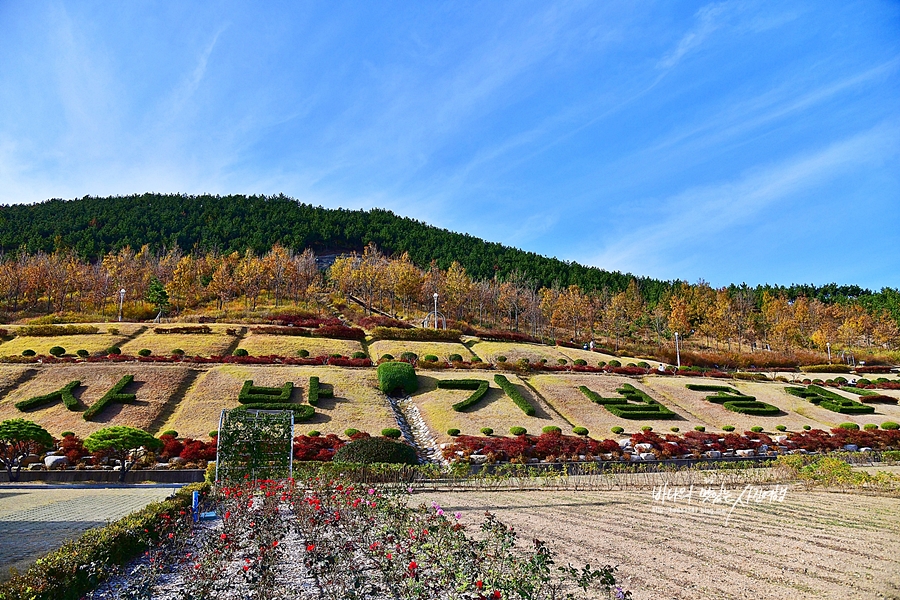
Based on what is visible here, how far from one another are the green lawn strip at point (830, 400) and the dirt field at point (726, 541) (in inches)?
936

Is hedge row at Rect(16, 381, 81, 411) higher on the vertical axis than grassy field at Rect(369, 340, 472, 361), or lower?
lower

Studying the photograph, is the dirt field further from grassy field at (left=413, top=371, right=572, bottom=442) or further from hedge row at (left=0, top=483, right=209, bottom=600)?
grassy field at (left=413, top=371, right=572, bottom=442)

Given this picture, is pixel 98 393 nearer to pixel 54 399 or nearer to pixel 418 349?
pixel 54 399

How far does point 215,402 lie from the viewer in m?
26.8

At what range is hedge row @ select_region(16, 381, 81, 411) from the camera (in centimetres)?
2508

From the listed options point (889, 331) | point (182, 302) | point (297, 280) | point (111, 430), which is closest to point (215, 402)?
point (111, 430)

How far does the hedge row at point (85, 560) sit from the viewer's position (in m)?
5.64

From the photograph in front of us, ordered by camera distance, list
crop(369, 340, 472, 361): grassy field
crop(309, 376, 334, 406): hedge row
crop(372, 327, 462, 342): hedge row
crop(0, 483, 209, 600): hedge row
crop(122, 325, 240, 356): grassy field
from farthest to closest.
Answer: crop(372, 327, 462, 342): hedge row
crop(369, 340, 472, 361): grassy field
crop(122, 325, 240, 356): grassy field
crop(309, 376, 334, 406): hedge row
crop(0, 483, 209, 600): hedge row

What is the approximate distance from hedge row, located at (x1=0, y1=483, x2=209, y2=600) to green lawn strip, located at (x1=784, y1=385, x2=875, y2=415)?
3795 cm

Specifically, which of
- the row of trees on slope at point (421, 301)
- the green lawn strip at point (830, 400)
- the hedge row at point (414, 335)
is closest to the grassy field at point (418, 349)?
the hedge row at point (414, 335)

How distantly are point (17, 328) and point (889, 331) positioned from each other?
9066 centimetres

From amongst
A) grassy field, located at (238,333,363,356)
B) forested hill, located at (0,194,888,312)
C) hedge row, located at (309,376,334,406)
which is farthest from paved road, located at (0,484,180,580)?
forested hill, located at (0,194,888,312)

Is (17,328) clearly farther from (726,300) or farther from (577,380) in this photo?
(726,300)

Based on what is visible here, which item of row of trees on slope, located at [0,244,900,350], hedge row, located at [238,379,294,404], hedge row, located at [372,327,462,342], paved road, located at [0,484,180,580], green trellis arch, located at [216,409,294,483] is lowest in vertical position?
paved road, located at [0,484,180,580]
